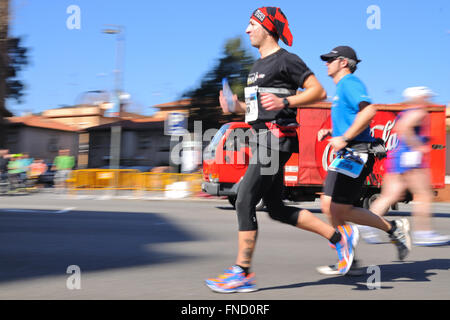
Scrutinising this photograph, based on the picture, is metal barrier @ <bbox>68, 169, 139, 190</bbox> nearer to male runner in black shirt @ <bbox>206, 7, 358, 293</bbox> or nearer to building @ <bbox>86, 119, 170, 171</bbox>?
male runner in black shirt @ <bbox>206, 7, 358, 293</bbox>

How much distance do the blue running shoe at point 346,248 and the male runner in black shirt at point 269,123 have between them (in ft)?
0.97

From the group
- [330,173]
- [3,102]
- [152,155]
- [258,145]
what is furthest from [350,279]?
[152,155]

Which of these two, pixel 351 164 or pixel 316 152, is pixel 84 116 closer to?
pixel 316 152

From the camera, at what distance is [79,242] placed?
5754 mm

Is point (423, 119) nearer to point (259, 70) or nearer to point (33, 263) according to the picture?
point (259, 70)

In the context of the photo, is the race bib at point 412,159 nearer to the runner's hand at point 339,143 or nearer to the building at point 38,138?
the runner's hand at point 339,143

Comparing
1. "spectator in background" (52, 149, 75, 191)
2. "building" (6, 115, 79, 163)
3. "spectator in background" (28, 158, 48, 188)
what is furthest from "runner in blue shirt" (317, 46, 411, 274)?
"building" (6, 115, 79, 163)

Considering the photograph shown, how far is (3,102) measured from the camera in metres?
28.4

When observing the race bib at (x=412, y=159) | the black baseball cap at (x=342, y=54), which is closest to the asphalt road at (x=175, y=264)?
the race bib at (x=412, y=159)

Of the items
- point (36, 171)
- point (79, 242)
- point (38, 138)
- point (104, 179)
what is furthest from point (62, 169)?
point (38, 138)

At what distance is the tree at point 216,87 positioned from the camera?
33.2 meters

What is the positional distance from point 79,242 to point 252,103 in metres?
3.15
